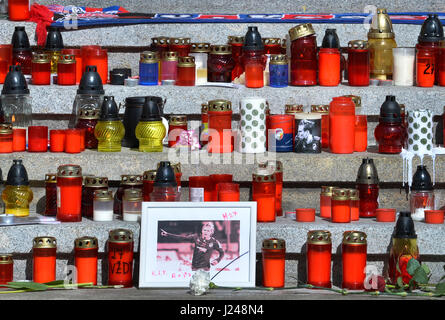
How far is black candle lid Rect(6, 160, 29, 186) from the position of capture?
5656 millimetres

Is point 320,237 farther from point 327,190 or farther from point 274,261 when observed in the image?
point 327,190

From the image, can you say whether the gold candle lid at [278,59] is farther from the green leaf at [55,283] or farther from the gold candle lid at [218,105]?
the green leaf at [55,283]

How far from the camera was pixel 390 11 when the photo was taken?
770cm

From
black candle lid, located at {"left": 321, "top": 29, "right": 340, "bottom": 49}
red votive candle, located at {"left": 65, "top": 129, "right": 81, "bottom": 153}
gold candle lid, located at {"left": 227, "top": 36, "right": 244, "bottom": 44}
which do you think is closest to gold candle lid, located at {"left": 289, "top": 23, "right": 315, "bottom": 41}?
black candle lid, located at {"left": 321, "top": 29, "right": 340, "bottom": 49}

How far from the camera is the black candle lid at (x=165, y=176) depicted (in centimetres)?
552

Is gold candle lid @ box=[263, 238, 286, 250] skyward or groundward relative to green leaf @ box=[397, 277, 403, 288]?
skyward

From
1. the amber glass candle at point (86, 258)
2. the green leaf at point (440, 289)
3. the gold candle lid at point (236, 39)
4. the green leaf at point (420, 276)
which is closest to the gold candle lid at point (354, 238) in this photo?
the green leaf at point (420, 276)

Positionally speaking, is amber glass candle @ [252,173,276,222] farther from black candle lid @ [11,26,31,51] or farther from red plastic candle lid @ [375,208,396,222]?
black candle lid @ [11,26,31,51]

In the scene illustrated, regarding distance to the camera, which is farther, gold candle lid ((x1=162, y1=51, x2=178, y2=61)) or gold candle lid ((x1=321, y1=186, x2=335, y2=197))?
gold candle lid ((x1=162, y1=51, x2=178, y2=61))

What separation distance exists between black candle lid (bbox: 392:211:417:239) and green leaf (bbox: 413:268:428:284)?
190 mm

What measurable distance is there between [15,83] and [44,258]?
1.16m

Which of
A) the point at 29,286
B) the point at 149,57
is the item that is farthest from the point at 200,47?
the point at 29,286

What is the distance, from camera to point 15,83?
614cm

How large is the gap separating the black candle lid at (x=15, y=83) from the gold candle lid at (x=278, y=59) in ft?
4.46
